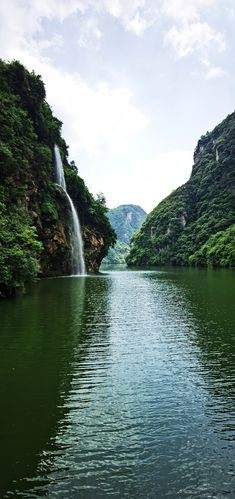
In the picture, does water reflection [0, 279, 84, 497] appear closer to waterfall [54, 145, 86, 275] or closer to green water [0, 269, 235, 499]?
green water [0, 269, 235, 499]

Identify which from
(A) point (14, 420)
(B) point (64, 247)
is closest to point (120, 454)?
(A) point (14, 420)

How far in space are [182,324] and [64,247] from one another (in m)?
38.6

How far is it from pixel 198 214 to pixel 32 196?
112170 mm

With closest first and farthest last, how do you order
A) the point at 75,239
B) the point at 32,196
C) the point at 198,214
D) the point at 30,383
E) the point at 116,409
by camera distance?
the point at 116,409 → the point at 30,383 → the point at 32,196 → the point at 75,239 → the point at 198,214

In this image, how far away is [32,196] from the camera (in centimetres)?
4734

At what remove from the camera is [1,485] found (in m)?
5.34

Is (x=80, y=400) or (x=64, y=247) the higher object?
(x=64, y=247)

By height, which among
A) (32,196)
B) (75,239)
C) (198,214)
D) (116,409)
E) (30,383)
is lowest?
(116,409)

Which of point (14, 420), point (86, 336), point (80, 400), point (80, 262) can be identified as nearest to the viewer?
point (14, 420)

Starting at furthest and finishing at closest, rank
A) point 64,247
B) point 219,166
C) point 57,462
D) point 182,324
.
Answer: point 219,166
point 64,247
point 182,324
point 57,462

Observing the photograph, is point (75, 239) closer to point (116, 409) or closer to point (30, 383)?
point (30, 383)

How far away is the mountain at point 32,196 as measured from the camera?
28.0 meters

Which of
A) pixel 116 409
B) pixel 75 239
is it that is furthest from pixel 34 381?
pixel 75 239

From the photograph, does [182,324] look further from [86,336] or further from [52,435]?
[52,435]
